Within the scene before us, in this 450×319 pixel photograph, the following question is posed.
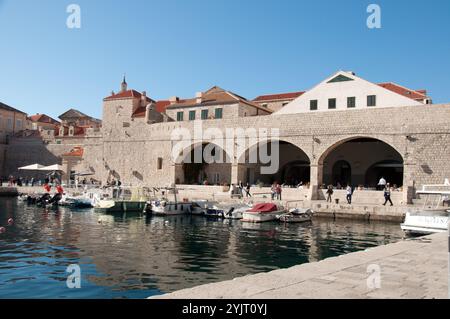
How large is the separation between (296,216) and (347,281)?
49.9ft

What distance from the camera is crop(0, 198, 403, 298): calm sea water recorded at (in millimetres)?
8484

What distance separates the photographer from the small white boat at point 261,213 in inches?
789

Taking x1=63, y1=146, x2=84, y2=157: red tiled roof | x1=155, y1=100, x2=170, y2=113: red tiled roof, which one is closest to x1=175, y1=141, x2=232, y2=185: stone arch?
x1=155, y1=100, x2=170, y2=113: red tiled roof

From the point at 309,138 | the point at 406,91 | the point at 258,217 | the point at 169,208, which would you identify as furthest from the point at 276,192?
the point at 406,91

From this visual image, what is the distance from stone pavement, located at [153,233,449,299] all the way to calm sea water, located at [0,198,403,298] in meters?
3.23

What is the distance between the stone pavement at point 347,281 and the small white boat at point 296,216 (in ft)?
41.6

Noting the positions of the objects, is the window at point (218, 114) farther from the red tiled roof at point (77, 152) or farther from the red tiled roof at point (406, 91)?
the red tiled roof at point (77, 152)

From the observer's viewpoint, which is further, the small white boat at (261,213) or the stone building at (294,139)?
the stone building at (294,139)

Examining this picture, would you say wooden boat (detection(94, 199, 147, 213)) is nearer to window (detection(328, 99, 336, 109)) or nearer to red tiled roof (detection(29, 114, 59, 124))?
window (detection(328, 99, 336, 109))

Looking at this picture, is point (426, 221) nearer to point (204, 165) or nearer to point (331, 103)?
point (331, 103)

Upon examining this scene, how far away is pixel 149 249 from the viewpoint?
Answer: 12.6 meters

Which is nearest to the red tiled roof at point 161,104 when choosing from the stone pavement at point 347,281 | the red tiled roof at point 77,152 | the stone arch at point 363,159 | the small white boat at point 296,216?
the red tiled roof at point 77,152
